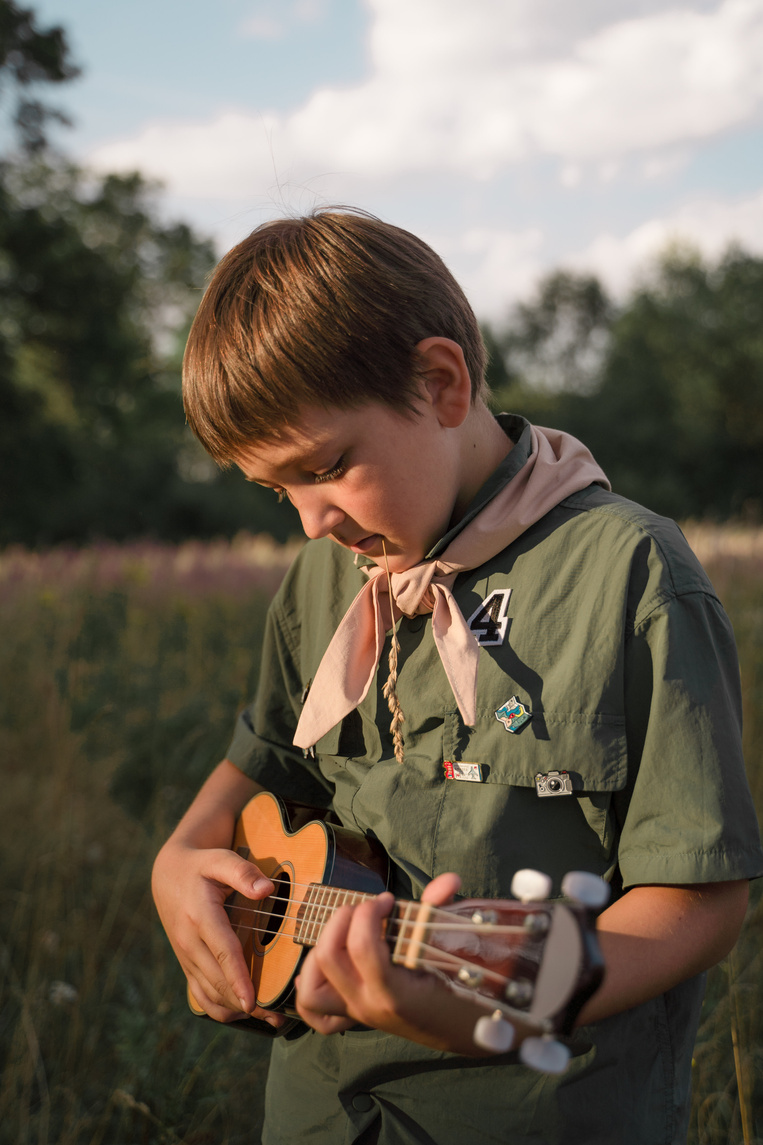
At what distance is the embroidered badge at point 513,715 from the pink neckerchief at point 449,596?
4cm

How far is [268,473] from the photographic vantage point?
52.1 inches

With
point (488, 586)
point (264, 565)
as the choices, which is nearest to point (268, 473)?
point (488, 586)

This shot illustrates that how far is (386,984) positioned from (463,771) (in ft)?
1.14

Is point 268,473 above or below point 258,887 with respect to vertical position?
above

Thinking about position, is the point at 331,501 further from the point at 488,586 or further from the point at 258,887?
the point at 258,887

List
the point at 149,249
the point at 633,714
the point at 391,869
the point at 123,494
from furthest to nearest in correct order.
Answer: the point at 149,249 → the point at 123,494 → the point at 391,869 → the point at 633,714

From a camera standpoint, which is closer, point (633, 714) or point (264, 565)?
point (633, 714)

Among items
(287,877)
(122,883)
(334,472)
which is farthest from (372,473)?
(122,883)

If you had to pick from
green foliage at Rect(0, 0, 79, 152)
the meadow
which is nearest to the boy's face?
the meadow

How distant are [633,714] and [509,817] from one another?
0.22 m

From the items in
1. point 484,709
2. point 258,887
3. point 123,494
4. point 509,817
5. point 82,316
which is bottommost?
point 123,494

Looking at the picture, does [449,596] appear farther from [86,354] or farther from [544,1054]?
[86,354]

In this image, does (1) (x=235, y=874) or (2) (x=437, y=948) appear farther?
(1) (x=235, y=874)

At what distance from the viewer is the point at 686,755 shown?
1.02 meters
